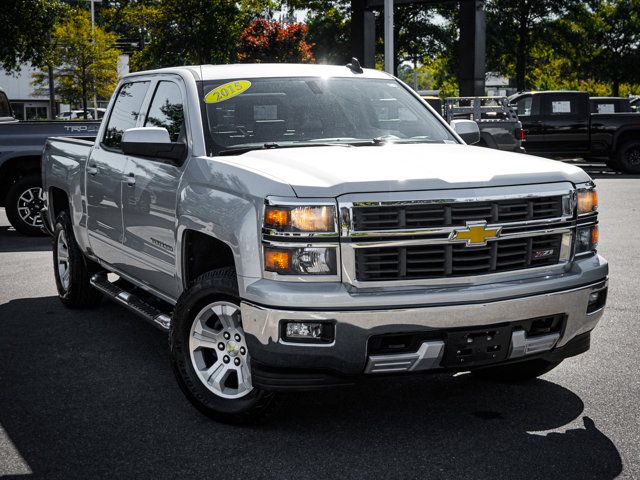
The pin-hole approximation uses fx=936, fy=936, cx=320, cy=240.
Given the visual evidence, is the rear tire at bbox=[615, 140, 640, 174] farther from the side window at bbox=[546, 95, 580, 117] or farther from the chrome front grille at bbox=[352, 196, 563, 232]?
the chrome front grille at bbox=[352, 196, 563, 232]

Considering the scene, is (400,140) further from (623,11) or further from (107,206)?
(623,11)

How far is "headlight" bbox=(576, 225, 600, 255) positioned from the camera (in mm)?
4801

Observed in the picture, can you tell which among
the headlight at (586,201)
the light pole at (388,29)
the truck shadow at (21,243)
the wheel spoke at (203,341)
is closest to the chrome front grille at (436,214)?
the headlight at (586,201)

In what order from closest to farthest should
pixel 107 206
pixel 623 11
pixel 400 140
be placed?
pixel 400 140 < pixel 107 206 < pixel 623 11

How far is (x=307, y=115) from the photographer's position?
5652 millimetres

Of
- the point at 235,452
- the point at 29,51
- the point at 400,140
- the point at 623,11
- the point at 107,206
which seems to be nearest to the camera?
the point at 235,452

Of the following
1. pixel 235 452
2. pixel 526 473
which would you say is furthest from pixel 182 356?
pixel 526 473

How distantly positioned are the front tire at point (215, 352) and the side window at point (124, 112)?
1946 mm

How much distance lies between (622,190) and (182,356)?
15.5 meters

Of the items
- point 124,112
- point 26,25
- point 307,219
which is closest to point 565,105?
point 26,25

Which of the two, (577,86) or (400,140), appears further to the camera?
(577,86)

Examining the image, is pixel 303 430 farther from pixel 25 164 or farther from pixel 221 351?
pixel 25 164

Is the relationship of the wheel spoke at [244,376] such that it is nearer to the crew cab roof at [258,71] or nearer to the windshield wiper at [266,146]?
the windshield wiper at [266,146]

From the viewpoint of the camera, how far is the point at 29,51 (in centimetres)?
2958
